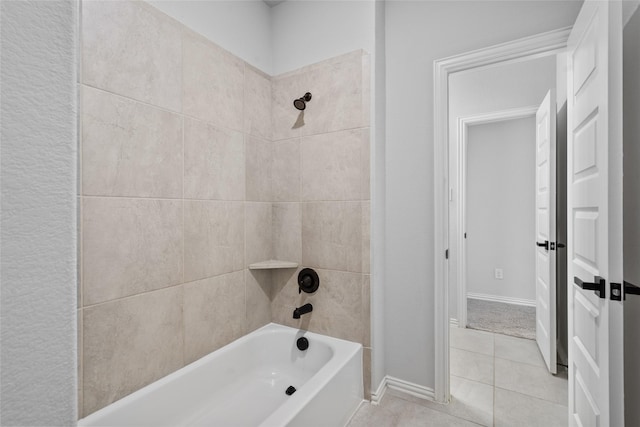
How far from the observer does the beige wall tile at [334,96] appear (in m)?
1.96

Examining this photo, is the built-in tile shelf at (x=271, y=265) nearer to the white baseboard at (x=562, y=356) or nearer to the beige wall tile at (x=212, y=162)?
the beige wall tile at (x=212, y=162)

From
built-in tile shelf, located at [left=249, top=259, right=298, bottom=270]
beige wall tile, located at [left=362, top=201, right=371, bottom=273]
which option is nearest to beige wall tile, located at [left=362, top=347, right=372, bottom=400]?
beige wall tile, located at [left=362, top=201, right=371, bottom=273]

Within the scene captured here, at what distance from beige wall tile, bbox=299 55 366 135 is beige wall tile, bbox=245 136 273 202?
12.2 inches

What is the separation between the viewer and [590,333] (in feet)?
4.17

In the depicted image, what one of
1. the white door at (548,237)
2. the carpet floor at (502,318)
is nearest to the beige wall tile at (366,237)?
the white door at (548,237)

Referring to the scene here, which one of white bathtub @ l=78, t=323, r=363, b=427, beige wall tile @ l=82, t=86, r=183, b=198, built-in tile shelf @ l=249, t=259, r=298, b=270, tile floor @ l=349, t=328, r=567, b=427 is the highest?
beige wall tile @ l=82, t=86, r=183, b=198

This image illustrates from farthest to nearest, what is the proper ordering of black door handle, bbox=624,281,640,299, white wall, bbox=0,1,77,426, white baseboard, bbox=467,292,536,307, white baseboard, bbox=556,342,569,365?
1. white baseboard, bbox=467,292,536,307
2. white baseboard, bbox=556,342,569,365
3. black door handle, bbox=624,281,640,299
4. white wall, bbox=0,1,77,426

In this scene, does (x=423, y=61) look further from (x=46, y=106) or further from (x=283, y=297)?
(x=46, y=106)

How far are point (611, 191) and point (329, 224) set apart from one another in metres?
1.38

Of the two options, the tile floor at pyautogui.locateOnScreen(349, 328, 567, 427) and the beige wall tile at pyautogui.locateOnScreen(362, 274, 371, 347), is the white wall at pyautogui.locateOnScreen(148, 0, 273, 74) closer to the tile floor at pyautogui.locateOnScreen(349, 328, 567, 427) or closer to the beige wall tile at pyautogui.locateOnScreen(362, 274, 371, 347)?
the beige wall tile at pyautogui.locateOnScreen(362, 274, 371, 347)

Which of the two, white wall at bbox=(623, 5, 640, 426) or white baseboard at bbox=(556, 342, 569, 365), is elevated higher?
white wall at bbox=(623, 5, 640, 426)

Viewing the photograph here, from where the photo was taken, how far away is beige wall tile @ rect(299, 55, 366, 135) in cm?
196

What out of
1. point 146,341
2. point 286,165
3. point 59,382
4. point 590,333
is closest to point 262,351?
point 146,341

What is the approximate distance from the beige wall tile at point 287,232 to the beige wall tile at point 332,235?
44mm
